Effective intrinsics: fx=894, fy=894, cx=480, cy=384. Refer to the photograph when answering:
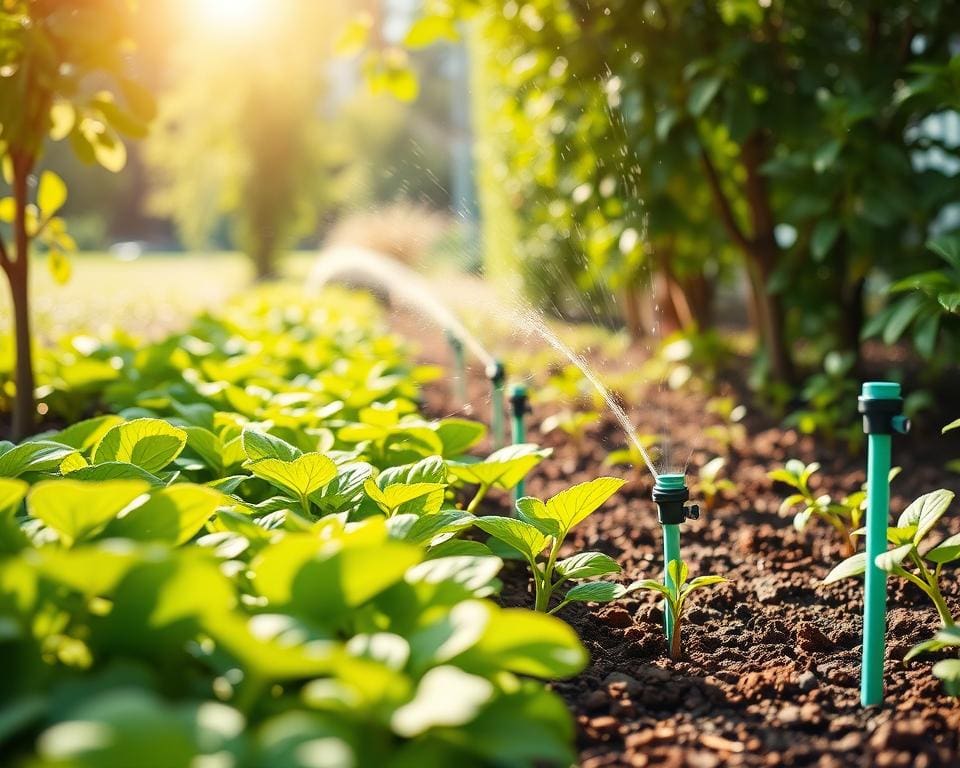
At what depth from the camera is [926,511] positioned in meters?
1.55

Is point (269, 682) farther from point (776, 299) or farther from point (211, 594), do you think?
point (776, 299)

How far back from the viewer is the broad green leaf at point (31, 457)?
1.46 metres

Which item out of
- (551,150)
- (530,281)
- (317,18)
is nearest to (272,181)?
(317,18)

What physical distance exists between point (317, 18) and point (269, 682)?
1951 cm

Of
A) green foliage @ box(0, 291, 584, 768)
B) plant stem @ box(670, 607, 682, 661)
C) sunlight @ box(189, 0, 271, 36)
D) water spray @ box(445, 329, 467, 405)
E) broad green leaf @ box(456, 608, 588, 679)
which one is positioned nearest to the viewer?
green foliage @ box(0, 291, 584, 768)

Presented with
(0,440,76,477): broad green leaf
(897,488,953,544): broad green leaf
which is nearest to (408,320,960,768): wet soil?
(897,488,953,544): broad green leaf

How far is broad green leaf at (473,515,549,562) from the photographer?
1.50 meters

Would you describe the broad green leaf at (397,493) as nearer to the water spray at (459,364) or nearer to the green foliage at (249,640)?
the green foliage at (249,640)

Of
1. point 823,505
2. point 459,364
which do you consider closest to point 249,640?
point 823,505

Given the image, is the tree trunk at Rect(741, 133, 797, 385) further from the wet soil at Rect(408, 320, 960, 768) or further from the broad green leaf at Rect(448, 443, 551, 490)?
the broad green leaf at Rect(448, 443, 551, 490)

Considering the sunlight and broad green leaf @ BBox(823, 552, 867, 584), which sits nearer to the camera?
broad green leaf @ BBox(823, 552, 867, 584)

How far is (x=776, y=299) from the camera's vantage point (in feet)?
12.5

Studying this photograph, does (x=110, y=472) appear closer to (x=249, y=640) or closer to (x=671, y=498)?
(x=249, y=640)

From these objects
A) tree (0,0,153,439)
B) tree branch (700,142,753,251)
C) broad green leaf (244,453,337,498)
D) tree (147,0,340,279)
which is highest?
tree (147,0,340,279)
